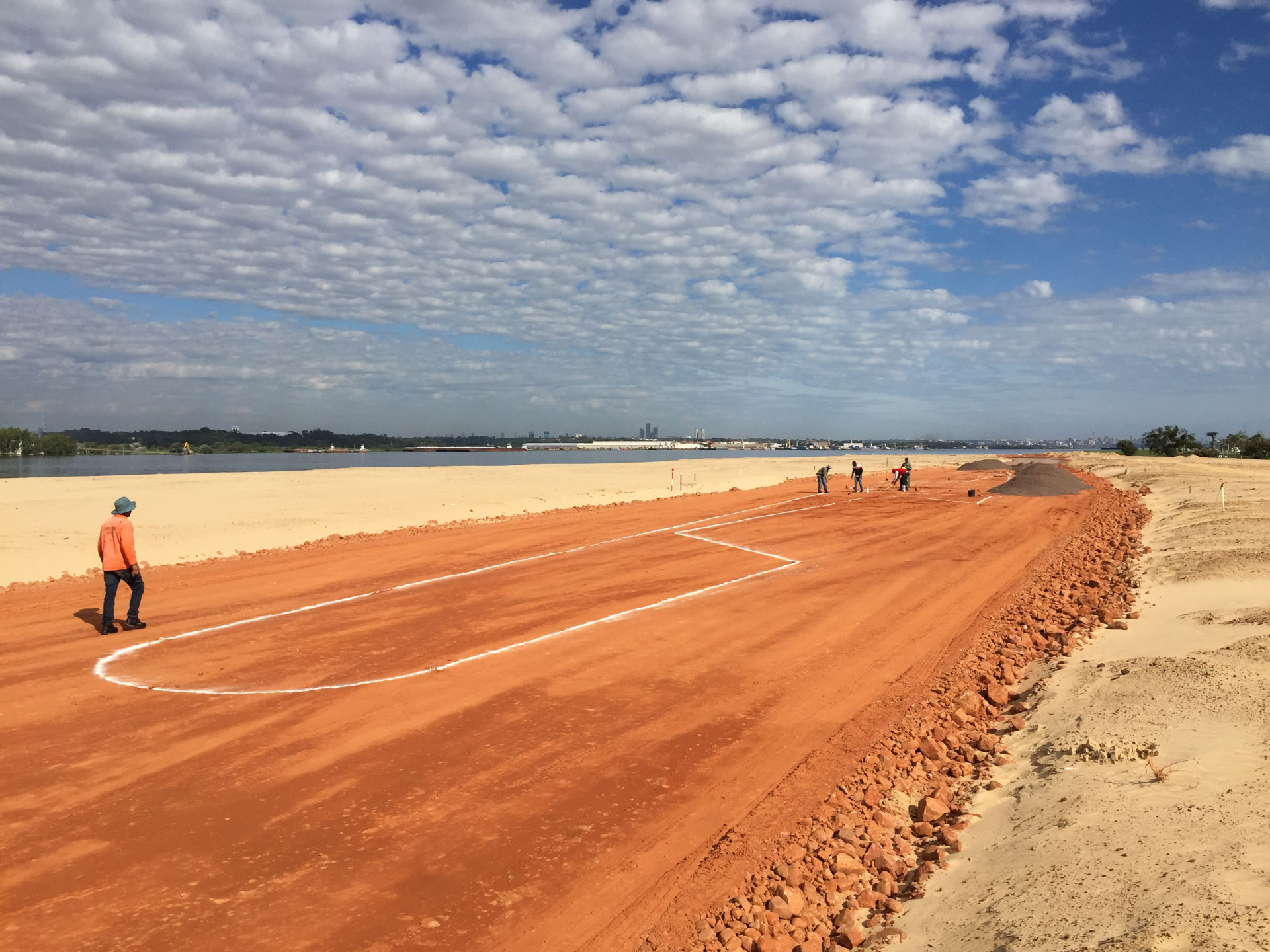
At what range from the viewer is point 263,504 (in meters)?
30.4

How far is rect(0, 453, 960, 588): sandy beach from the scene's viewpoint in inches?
734

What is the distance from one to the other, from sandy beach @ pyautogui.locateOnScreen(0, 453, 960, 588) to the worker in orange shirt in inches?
230

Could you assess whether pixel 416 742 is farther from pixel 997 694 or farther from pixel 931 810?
Answer: pixel 997 694

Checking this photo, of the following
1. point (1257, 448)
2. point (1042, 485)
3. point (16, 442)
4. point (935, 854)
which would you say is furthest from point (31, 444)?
point (1257, 448)

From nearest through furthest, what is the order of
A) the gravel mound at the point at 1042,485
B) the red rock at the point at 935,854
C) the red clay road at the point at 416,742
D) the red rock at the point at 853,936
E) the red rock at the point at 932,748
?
the red rock at the point at 853,936 → the red clay road at the point at 416,742 → the red rock at the point at 935,854 → the red rock at the point at 932,748 → the gravel mound at the point at 1042,485

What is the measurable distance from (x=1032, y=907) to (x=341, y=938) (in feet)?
13.1

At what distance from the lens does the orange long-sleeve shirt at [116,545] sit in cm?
1102

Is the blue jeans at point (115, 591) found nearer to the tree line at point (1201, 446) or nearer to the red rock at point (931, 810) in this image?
the red rock at point (931, 810)

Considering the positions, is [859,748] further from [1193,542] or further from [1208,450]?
[1208,450]

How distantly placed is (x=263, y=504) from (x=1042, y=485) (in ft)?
115

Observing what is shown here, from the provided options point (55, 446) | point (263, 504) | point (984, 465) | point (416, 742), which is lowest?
point (416, 742)

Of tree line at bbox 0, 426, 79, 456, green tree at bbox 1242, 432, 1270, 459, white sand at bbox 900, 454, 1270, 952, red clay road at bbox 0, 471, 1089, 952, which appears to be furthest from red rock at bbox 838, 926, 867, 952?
tree line at bbox 0, 426, 79, 456

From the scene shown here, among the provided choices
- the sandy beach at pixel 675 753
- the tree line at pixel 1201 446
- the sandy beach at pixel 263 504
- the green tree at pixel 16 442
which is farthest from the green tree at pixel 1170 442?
the green tree at pixel 16 442

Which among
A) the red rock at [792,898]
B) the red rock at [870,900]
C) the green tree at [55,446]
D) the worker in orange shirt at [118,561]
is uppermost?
the green tree at [55,446]
